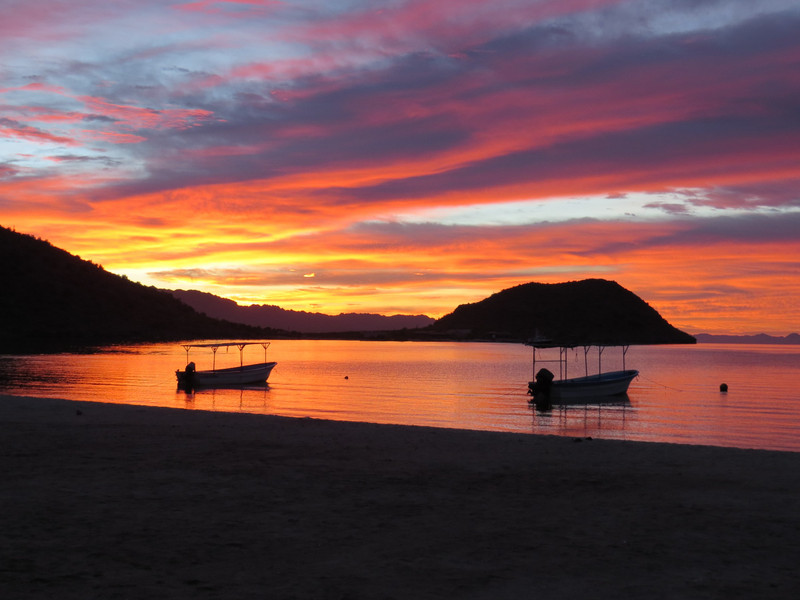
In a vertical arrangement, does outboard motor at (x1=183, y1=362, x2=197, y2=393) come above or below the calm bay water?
above

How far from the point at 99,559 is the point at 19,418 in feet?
51.6

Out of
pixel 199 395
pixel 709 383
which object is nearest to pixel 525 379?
pixel 709 383

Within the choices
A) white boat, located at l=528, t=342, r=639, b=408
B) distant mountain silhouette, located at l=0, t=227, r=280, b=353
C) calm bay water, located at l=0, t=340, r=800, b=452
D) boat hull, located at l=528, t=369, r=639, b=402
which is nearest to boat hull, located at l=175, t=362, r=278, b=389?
calm bay water, located at l=0, t=340, r=800, b=452

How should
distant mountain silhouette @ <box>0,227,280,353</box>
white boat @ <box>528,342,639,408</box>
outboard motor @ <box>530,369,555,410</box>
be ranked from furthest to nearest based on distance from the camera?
distant mountain silhouette @ <box>0,227,280,353</box>
white boat @ <box>528,342,639,408</box>
outboard motor @ <box>530,369,555,410</box>

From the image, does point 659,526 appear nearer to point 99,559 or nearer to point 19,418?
point 99,559

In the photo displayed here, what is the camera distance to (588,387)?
55625 millimetres

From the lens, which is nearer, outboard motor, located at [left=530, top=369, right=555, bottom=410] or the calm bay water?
the calm bay water

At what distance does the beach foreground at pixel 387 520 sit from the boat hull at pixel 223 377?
139ft

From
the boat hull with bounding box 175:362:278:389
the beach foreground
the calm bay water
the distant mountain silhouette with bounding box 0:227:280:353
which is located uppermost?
the distant mountain silhouette with bounding box 0:227:280:353

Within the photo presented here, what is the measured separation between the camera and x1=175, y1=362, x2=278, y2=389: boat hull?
195 ft

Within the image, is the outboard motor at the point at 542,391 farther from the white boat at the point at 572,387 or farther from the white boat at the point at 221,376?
the white boat at the point at 221,376

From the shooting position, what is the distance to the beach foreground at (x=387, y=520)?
730cm

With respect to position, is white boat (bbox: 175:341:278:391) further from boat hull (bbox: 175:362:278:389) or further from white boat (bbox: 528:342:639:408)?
white boat (bbox: 528:342:639:408)

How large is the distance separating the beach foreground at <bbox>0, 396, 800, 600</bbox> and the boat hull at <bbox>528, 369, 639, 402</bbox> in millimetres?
35567
